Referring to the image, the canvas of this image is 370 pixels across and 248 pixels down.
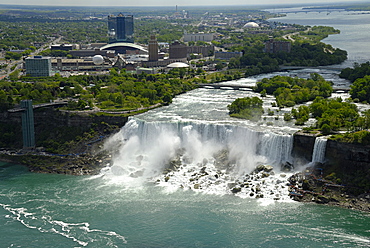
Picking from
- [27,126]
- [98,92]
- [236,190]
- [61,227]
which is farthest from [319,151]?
[98,92]

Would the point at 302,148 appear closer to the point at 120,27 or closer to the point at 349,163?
the point at 349,163

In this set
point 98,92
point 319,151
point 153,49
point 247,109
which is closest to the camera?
point 319,151

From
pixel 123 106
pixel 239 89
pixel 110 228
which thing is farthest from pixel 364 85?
pixel 110 228

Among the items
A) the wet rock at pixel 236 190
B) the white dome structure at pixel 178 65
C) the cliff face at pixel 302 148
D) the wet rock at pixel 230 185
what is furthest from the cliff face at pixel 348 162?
the white dome structure at pixel 178 65

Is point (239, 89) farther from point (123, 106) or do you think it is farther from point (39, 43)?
point (39, 43)

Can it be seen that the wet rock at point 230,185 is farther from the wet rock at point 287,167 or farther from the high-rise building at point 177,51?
the high-rise building at point 177,51
